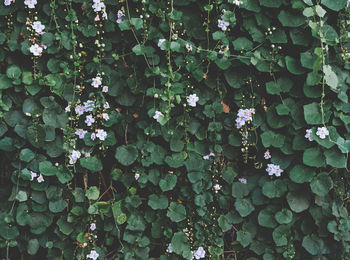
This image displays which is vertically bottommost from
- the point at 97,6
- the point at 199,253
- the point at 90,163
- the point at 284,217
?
the point at 199,253

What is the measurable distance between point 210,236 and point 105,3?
140 centimetres

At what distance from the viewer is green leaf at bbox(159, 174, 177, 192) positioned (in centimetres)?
218

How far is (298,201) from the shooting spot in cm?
220

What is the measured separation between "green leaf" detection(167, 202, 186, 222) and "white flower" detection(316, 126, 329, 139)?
816 mm

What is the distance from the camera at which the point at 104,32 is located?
2.20m

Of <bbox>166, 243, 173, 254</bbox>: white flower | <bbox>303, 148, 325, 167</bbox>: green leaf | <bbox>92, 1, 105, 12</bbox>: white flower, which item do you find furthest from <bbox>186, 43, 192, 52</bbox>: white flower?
<bbox>166, 243, 173, 254</bbox>: white flower

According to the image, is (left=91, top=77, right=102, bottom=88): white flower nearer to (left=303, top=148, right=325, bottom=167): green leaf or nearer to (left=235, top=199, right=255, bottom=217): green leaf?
(left=235, top=199, right=255, bottom=217): green leaf

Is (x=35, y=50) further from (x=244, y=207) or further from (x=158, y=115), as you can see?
(x=244, y=207)

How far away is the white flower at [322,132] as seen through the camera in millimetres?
2072

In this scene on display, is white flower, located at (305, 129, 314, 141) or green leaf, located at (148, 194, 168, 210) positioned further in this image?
green leaf, located at (148, 194, 168, 210)

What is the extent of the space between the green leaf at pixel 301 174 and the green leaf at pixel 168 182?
2.05ft

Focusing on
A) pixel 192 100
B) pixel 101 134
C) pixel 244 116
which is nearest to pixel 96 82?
pixel 101 134

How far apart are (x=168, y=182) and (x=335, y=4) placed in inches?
49.7

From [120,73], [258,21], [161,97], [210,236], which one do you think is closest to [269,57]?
[258,21]
